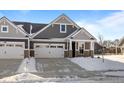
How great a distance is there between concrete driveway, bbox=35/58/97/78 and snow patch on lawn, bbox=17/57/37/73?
0.35 m

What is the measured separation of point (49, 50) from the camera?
67.7 ft

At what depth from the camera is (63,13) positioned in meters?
18.0

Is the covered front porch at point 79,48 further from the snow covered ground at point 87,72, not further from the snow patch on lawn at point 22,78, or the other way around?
the snow patch on lawn at point 22,78

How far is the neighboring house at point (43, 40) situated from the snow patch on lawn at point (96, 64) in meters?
1.11

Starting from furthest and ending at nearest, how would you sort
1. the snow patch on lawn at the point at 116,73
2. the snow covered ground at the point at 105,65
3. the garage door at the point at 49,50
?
the garage door at the point at 49,50, the snow covered ground at the point at 105,65, the snow patch on lawn at the point at 116,73

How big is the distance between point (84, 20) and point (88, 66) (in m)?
→ 3.43

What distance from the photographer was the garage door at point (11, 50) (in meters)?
18.4

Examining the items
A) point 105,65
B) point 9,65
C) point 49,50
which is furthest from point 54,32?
point 9,65

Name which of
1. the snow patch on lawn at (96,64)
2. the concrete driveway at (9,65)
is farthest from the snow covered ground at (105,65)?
the concrete driveway at (9,65)

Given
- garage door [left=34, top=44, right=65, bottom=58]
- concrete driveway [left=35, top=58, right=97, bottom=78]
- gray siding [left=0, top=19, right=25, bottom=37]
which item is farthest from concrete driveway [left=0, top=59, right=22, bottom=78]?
gray siding [left=0, top=19, right=25, bottom=37]

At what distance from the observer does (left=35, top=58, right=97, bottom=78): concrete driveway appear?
16.8 m

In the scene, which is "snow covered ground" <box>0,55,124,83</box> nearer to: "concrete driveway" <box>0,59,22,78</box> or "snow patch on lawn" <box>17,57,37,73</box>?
"snow patch on lawn" <box>17,57,37,73</box>

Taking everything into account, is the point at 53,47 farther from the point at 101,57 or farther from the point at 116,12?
the point at 116,12
